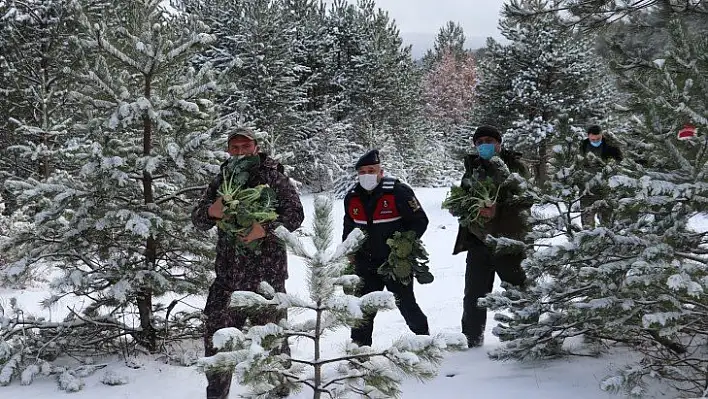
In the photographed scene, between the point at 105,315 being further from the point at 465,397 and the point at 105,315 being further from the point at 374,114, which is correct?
the point at 374,114

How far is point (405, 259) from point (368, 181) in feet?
2.49

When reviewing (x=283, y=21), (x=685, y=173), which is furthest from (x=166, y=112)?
(x=283, y=21)

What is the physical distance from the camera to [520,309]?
4199 millimetres

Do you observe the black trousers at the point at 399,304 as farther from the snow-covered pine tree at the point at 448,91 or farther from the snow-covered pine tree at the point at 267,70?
the snow-covered pine tree at the point at 448,91

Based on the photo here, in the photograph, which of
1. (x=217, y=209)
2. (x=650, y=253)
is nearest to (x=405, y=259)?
(x=217, y=209)

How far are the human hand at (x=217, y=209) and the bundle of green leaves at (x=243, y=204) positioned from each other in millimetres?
32

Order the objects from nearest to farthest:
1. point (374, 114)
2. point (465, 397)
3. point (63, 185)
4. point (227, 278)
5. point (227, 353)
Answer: point (227, 353) → point (465, 397) → point (227, 278) → point (63, 185) → point (374, 114)

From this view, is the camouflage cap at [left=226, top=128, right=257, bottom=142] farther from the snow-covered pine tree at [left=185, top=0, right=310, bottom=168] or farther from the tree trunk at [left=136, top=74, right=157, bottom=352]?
the snow-covered pine tree at [left=185, top=0, right=310, bottom=168]

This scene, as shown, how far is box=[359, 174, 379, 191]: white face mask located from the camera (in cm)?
466

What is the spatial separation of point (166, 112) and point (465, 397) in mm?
3635

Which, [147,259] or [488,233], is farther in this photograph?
[147,259]

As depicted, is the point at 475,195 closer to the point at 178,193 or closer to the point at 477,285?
the point at 477,285

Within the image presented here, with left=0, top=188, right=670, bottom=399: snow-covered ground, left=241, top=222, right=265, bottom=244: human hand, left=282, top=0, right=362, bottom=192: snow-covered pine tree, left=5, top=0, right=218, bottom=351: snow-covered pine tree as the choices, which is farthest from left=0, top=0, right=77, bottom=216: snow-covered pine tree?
left=282, top=0, right=362, bottom=192: snow-covered pine tree

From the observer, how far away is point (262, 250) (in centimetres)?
405
